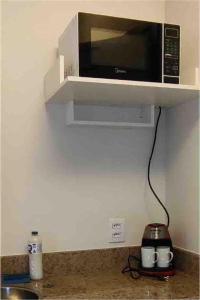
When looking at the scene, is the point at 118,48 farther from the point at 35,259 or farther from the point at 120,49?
the point at 35,259

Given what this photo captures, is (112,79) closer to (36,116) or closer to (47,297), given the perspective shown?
(36,116)

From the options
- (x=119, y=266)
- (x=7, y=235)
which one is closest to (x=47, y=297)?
(x=7, y=235)

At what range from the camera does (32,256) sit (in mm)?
1649

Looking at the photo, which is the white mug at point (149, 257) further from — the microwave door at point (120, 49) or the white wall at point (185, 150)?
the microwave door at point (120, 49)

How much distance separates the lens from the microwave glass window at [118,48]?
150cm

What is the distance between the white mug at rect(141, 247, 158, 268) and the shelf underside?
688 mm

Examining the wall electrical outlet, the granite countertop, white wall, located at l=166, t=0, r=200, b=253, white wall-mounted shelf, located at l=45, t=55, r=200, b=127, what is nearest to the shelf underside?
white wall-mounted shelf, located at l=45, t=55, r=200, b=127

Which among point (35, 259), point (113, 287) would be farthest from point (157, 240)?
point (35, 259)

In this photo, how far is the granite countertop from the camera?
1.44 m

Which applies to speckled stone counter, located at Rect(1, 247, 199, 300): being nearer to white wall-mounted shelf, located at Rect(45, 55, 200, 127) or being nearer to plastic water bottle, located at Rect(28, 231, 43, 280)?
plastic water bottle, located at Rect(28, 231, 43, 280)

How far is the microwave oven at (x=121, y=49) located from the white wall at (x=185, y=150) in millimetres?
221

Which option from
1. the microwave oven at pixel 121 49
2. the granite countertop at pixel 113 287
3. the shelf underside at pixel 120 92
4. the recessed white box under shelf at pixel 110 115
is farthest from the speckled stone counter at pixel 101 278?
the microwave oven at pixel 121 49

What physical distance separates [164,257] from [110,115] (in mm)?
725

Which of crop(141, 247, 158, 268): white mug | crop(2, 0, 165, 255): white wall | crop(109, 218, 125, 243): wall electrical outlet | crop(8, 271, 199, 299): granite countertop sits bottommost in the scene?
crop(8, 271, 199, 299): granite countertop
